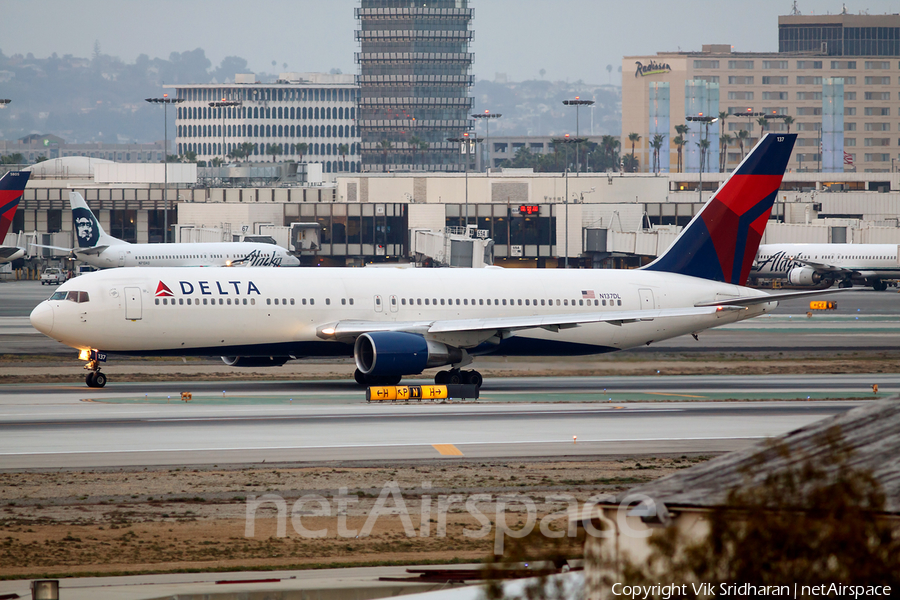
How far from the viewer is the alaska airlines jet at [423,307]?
126 feet

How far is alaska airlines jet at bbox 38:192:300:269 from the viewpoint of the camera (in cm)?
9962

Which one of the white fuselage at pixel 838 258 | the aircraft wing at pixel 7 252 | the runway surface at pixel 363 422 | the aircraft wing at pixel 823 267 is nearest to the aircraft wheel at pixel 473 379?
the runway surface at pixel 363 422

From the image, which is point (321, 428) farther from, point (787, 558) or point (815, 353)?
point (815, 353)

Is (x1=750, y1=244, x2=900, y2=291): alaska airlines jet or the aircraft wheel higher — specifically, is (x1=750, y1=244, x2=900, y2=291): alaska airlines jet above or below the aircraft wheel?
above

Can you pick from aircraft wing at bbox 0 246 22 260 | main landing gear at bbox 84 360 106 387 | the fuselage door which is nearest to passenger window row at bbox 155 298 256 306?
the fuselage door

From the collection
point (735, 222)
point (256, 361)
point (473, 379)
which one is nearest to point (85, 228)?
point (256, 361)

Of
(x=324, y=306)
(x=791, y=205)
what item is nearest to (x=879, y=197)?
(x=791, y=205)

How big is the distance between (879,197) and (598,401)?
113 metres

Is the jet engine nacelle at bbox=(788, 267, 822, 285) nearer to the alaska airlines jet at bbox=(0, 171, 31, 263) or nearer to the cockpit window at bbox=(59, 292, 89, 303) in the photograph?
the alaska airlines jet at bbox=(0, 171, 31, 263)

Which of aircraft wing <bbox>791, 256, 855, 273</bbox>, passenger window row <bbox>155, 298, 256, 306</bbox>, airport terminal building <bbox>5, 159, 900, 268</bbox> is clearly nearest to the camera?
passenger window row <bbox>155, 298, 256, 306</bbox>

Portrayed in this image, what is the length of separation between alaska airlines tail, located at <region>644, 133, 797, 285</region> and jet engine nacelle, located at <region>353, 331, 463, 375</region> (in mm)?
12093

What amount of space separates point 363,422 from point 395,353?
577 cm

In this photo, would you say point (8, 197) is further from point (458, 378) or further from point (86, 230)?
point (86, 230)

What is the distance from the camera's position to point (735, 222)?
45344 millimetres
